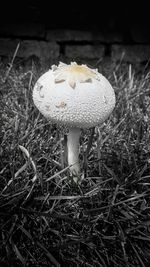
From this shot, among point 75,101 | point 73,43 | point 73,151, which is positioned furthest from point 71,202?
point 73,43

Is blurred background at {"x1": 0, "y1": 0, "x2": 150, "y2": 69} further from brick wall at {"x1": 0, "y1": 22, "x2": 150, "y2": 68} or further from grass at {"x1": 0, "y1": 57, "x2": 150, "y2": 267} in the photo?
grass at {"x1": 0, "y1": 57, "x2": 150, "y2": 267}

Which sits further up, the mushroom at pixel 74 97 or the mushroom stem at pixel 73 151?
the mushroom at pixel 74 97

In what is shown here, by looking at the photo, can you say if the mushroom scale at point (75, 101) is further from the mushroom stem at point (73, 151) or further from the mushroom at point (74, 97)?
the mushroom stem at point (73, 151)


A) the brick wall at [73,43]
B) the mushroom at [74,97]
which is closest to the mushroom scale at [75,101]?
the mushroom at [74,97]

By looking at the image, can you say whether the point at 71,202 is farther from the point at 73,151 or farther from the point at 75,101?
the point at 75,101

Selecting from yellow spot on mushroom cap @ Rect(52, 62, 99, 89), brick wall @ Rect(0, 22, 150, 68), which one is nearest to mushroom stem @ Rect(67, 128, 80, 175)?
yellow spot on mushroom cap @ Rect(52, 62, 99, 89)

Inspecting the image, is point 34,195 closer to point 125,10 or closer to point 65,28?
point 65,28
